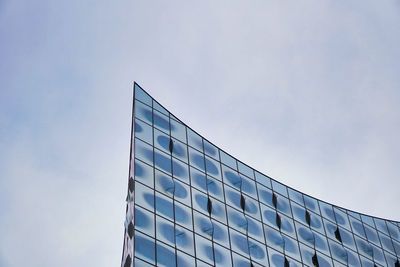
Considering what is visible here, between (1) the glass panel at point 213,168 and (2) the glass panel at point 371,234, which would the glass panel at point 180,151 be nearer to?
(1) the glass panel at point 213,168

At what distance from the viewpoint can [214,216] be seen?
3575 cm

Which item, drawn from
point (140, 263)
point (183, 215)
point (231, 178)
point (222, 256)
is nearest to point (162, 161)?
point (183, 215)

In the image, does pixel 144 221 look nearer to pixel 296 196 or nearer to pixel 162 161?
pixel 162 161

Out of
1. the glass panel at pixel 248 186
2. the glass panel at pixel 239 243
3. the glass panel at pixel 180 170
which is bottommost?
the glass panel at pixel 239 243


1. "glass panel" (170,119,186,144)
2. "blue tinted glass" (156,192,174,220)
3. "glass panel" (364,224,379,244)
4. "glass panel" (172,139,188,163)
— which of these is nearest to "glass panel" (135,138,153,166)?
"glass panel" (172,139,188,163)

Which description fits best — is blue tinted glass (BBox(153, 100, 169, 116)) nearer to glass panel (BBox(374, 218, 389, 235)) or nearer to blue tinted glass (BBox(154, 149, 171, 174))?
blue tinted glass (BBox(154, 149, 171, 174))

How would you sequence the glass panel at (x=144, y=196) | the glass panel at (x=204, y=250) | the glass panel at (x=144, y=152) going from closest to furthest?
the glass panel at (x=144, y=196) < the glass panel at (x=204, y=250) < the glass panel at (x=144, y=152)

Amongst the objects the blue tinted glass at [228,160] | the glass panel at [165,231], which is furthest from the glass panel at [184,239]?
the blue tinted glass at [228,160]

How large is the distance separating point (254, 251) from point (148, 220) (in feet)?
24.6

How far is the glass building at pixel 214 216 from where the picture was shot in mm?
32062

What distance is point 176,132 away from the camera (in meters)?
39.0

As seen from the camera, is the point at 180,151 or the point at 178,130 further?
the point at 178,130

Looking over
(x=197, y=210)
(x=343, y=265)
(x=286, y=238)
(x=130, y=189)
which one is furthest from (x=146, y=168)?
(x=343, y=265)

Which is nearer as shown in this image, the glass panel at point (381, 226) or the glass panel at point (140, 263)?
the glass panel at point (140, 263)
